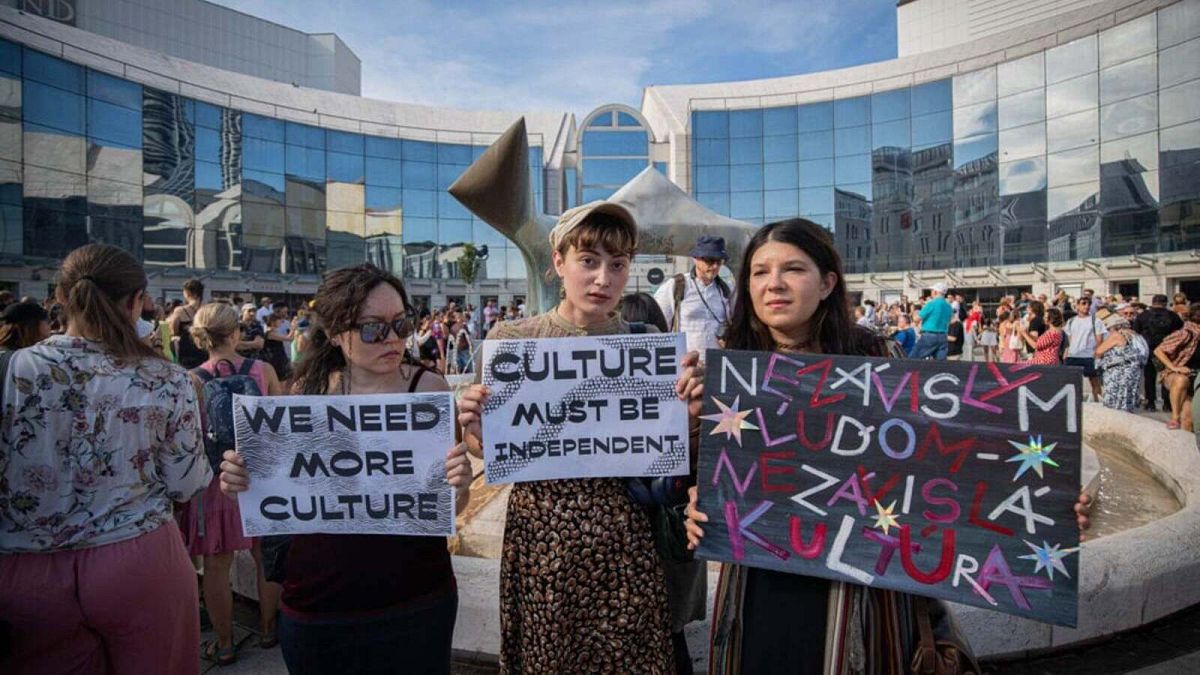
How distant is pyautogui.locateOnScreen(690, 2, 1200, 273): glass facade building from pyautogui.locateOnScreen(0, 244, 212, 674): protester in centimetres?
3920

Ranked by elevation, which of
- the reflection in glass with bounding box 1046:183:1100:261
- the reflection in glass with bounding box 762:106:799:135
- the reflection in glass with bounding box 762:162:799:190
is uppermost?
the reflection in glass with bounding box 762:106:799:135

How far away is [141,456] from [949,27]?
56.7 meters

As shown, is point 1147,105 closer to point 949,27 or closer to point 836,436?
point 949,27

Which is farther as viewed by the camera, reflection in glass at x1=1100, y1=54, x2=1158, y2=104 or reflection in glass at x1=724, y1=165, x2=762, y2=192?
reflection in glass at x1=724, y1=165, x2=762, y2=192

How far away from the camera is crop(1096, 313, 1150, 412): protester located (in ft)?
28.4

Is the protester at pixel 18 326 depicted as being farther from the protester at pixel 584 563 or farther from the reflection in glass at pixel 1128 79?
the reflection in glass at pixel 1128 79

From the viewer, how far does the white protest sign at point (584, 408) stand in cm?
192

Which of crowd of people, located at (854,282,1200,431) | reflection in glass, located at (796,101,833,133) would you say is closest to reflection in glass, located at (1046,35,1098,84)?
reflection in glass, located at (796,101,833,133)

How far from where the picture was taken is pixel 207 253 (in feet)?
113

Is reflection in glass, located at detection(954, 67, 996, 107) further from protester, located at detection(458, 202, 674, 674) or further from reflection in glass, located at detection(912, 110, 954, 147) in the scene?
protester, located at detection(458, 202, 674, 674)

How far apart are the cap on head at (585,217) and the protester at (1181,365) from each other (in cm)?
874

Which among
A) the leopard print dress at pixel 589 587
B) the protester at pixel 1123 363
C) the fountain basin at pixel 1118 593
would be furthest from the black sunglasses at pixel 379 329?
the protester at pixel 1123 363

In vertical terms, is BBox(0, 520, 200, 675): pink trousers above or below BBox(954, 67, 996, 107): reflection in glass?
below

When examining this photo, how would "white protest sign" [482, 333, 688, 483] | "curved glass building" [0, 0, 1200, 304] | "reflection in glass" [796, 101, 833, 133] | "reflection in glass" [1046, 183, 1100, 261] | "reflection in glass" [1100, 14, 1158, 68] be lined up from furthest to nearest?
"reflection in glass" [796, 101, 833, 133]
"reflection in glass" [1046, 183, 1100, 261]
"reflection in glass" [1100, 14, 1158, 68]
"curved glass building" [0, 0, 1200, 304]
"white protest sign" [482, 333, 688, 483]
